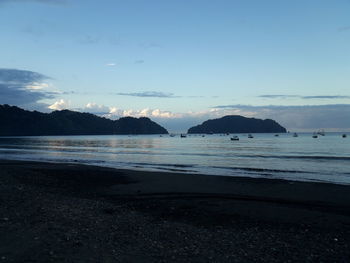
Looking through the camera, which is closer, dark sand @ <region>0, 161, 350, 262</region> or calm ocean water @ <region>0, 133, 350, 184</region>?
dark sand @ <region>0, 161, 350, 262</region>

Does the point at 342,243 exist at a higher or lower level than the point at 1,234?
lower

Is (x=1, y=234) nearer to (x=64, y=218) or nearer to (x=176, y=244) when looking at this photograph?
(x=64, y=218)

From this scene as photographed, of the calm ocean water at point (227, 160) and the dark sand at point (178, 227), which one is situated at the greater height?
the dark sand at point (178, 227)

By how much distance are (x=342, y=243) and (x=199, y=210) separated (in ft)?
19.3

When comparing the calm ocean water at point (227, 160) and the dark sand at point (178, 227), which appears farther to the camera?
the calm ocean water at point (227, 160)

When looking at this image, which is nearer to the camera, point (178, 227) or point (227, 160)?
point (178, 227)

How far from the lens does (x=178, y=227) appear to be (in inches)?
409

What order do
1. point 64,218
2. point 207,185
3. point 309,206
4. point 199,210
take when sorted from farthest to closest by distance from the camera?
Result: point 207,185 → point 309,206 → point 199,210 → point 64,218

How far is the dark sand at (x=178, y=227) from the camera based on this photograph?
7762mm

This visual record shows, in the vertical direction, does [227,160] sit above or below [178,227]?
below

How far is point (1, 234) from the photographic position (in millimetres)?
8492

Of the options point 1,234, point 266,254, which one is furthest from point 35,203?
point 266,254

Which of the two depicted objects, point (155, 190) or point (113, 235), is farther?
point (155, 190)

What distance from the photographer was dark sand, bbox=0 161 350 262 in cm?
776
